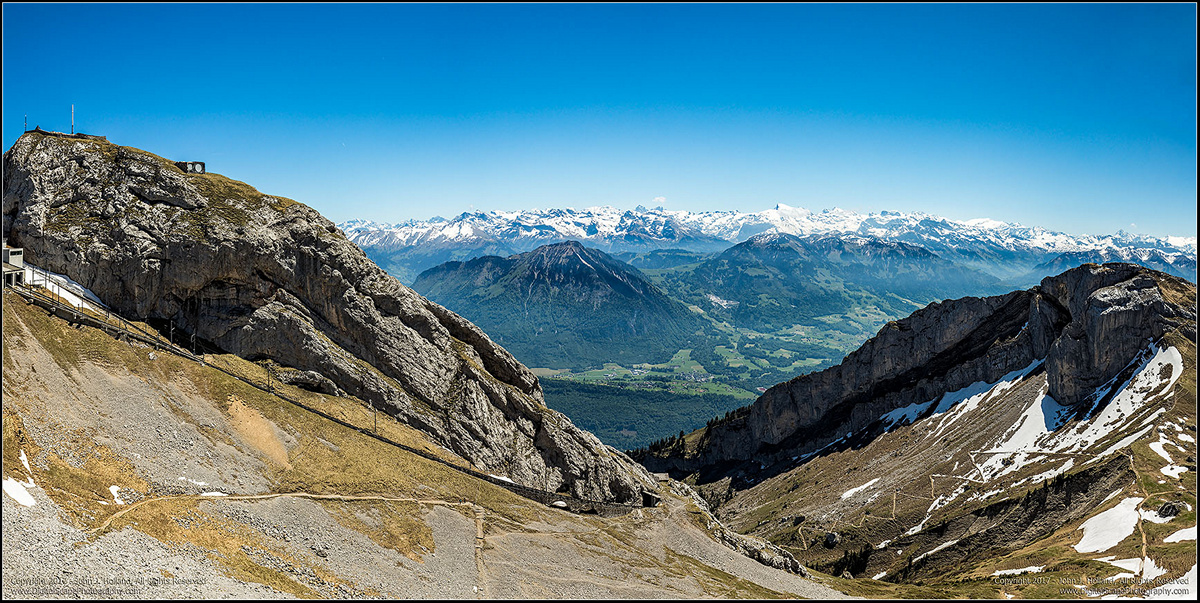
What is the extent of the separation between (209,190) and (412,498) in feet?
205

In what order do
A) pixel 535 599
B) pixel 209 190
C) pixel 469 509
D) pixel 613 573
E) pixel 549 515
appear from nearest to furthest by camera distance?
pixel 535 599 < pixel 613 573 < pixel 469 509 < pixel 549 515 < pixel 209 190

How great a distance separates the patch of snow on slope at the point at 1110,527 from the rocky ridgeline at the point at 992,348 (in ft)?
150

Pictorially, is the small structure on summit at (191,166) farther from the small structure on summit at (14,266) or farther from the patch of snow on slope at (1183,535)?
the patch of snow on slope at (1183,535)

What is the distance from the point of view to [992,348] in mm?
153375

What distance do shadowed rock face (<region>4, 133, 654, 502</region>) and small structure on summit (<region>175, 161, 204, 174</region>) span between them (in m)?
2.05

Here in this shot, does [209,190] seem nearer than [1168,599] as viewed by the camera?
No

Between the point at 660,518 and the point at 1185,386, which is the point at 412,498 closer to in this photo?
the point at 660,518

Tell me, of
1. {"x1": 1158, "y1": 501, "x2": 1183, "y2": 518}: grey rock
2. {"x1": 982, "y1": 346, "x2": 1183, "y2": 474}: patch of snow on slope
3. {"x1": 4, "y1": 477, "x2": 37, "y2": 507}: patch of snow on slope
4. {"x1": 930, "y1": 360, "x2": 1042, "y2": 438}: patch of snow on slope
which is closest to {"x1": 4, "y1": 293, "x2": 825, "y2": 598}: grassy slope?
{"x1": 4, "y1": 477, "x2": 37, "y2": 507}: patch of snow on slope

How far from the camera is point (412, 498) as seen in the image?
247 ft

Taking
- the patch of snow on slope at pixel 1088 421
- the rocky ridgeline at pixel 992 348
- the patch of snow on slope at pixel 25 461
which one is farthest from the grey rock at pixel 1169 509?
the patch of snow on slope at pixel 25 461

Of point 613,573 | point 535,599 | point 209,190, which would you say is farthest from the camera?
point 209,190

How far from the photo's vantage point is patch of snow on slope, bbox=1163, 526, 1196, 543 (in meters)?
71.0

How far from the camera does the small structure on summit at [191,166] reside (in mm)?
102125

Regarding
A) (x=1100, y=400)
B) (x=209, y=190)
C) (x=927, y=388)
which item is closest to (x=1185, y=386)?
(x=1100, y=400)
